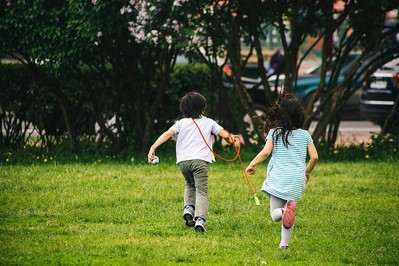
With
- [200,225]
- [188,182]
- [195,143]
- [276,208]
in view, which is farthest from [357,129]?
[276,208]

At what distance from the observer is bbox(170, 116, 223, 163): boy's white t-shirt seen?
7.51m

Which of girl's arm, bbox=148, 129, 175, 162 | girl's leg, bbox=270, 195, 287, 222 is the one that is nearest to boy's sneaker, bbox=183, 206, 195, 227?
girl's arm, bbox=148, 129, 175, 162

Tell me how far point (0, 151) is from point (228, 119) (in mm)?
3302

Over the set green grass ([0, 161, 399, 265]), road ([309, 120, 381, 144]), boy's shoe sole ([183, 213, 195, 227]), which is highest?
boy's shoe sole ([183, 213, 195, 227])

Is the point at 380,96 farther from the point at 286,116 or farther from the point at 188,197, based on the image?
the point at 286,116

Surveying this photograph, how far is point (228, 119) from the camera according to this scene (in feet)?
43.8

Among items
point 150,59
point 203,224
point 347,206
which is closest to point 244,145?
point 150,59

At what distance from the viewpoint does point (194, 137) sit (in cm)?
752

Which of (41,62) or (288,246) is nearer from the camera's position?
(288,246)

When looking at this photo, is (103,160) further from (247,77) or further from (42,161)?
(247,77)

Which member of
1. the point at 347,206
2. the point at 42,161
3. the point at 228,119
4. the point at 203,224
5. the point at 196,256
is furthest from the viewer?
the point at 228,119

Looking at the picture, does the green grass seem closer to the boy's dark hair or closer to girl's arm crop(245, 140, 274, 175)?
girl's arm crop(245, 140, 274, 175)

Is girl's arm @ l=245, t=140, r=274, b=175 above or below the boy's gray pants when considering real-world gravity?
above

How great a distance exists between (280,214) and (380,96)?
11040 millimetres
